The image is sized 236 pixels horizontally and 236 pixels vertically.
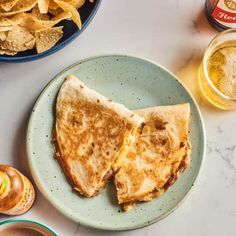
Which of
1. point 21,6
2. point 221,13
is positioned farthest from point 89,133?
point 221,13

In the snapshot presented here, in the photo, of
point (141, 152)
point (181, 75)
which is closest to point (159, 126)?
point (141, 152)

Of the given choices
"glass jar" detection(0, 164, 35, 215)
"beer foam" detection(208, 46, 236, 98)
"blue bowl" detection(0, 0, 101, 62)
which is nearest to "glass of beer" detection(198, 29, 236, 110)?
"beer foam" detection(208, 46, 236, 98)

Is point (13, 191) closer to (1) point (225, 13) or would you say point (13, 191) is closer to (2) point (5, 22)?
(2) point (5, 22)

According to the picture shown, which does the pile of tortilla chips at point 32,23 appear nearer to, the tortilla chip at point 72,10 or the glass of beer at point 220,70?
the tortilla chip at point 72,10

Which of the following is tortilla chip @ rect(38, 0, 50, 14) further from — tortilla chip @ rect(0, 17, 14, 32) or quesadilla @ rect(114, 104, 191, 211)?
quesadilla @ rect(114, 104, 191, 211)

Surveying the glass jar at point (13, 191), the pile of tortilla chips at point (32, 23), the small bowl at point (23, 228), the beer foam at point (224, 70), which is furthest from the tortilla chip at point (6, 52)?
the beer foam at point (224, 70)

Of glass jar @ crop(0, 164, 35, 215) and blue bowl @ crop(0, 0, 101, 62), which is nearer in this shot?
glass jar @ crop(0, 164, 35, 215)

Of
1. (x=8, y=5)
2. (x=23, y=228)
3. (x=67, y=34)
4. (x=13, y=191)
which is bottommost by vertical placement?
(x=23, y=228)
